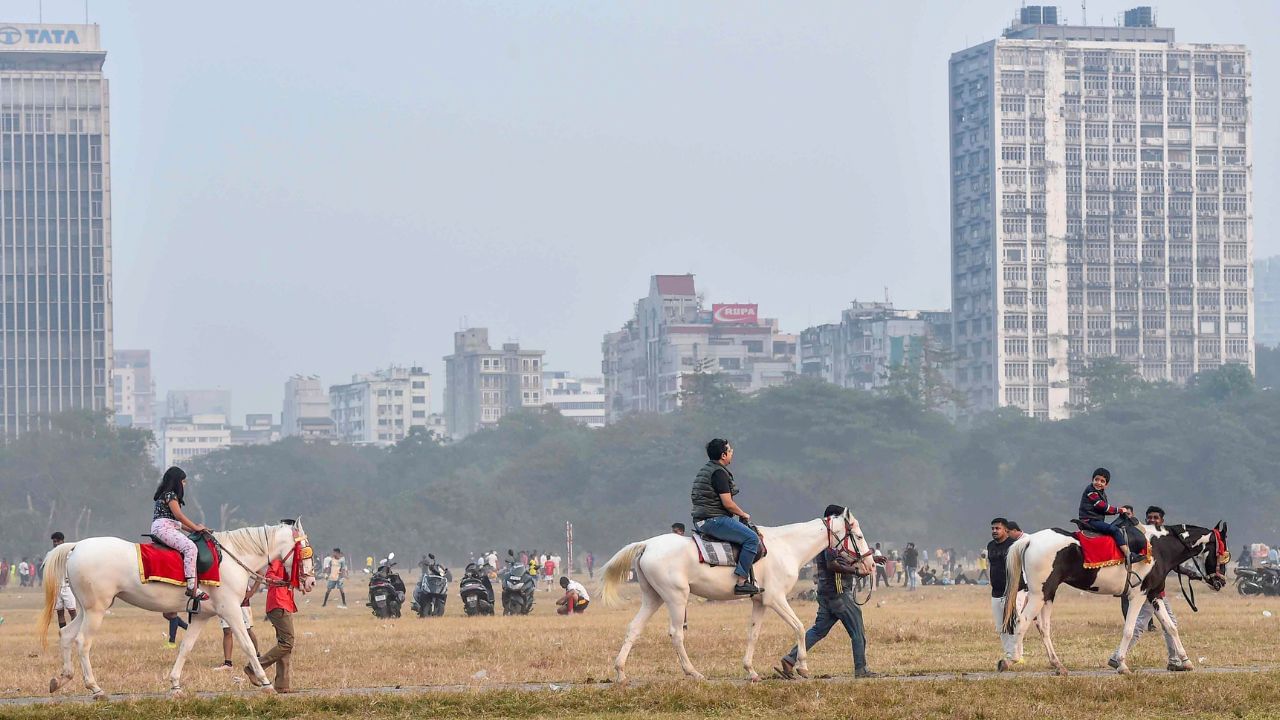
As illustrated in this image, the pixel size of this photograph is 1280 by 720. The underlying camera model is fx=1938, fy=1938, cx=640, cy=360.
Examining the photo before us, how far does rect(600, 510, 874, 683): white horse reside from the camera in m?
21.1

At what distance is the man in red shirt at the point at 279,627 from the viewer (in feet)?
69.4

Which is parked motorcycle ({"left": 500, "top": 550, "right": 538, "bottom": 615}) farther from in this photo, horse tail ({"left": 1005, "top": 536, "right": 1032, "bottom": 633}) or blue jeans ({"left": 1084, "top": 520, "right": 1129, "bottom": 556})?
blue jeans ({"left": 1084, "top": 520, "right": 1129, "bottom": 556})

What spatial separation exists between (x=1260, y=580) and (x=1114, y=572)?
2610 centimetres

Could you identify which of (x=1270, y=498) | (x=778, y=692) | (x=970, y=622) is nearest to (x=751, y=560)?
(x=778, y=692)

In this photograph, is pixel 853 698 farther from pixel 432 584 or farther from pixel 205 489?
pixel 205 489

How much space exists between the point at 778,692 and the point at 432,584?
77.9 feet

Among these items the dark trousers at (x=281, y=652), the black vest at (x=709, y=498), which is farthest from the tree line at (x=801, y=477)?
the dark trousers at (x=281, y=652)

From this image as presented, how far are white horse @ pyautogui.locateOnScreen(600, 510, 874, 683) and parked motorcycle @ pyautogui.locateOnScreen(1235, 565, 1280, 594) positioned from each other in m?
27.0

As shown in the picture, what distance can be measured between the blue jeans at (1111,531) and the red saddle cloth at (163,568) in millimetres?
9911

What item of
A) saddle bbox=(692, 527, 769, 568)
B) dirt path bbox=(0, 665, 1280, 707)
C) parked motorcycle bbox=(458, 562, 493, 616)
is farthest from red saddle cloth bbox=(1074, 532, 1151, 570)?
parked motorcycle bbox=(458, 562, 493, 616)

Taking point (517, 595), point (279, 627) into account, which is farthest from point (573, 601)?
point (279, 627)

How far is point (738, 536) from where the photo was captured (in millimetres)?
21156

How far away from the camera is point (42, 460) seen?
5482 inches

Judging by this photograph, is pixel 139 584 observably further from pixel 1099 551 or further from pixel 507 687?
pixel 1099 551
